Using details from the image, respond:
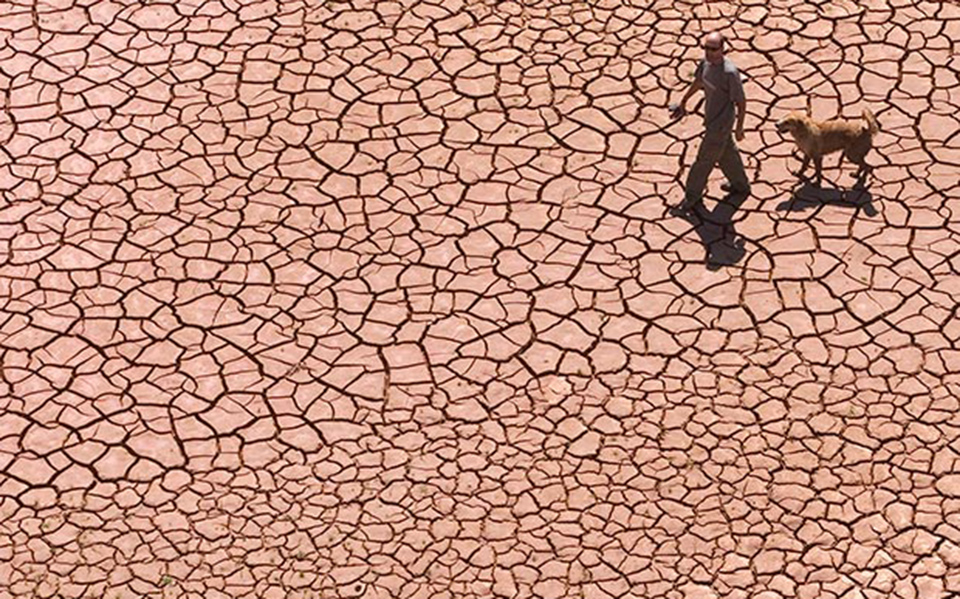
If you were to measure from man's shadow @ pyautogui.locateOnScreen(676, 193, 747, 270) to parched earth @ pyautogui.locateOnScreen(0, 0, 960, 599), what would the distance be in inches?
1.3

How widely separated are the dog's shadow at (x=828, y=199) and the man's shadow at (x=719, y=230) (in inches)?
13.6

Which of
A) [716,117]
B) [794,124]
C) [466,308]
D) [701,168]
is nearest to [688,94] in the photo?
[716,117]

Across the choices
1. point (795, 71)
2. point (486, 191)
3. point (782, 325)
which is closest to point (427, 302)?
point (486, 191)

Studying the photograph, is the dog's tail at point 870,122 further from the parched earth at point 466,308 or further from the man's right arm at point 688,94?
the man's right arm at point 688,94

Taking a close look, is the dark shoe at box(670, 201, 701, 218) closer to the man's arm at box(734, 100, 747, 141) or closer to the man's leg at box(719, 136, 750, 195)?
the man's leg at box(719, 136, 750, 195)

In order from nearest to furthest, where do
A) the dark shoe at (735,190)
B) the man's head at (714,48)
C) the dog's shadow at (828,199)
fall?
the man's head at (714,48) < the dog's shadow at (828,199) < the dark shoe at (735,190)

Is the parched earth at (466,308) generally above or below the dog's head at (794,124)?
below

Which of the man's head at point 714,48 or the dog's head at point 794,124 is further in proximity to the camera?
the dog's head at point 794,124

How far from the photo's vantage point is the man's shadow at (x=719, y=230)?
15602 millimetres

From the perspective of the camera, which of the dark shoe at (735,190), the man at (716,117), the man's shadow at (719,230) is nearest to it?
the man at (716,117)

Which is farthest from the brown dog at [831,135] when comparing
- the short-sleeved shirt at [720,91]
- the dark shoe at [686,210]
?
the dark shoe at [686,210]

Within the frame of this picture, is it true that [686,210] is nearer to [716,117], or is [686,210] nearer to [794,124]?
[716,117]

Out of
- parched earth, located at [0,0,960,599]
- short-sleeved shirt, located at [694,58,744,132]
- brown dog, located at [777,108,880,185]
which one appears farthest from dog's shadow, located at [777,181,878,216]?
short-sleeved shirt, located at [694,58,744,132]

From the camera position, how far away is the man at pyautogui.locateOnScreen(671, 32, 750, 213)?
1534cm
